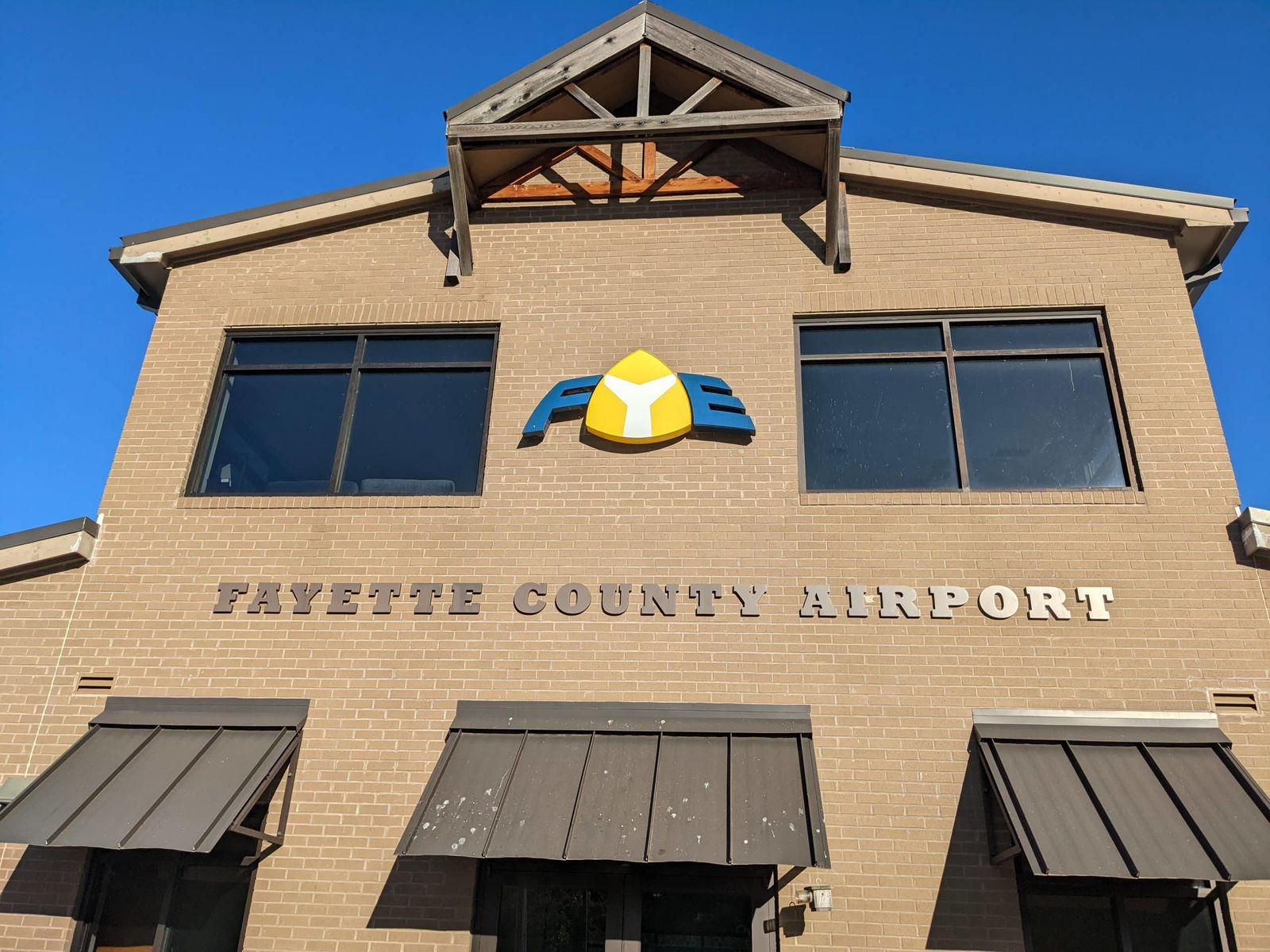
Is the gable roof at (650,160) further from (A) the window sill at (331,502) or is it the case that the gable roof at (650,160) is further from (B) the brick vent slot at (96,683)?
(B) the brick vent slot at (96,683)

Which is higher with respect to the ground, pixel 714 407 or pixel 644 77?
pixel 644 77

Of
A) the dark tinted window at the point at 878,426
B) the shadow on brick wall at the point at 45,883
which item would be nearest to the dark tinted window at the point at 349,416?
the dark tinted window at the point at 878,426

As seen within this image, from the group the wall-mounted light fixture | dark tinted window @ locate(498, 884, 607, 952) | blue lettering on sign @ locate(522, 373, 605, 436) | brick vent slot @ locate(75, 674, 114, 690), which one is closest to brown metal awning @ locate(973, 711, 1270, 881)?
the wall-mounted light fixture

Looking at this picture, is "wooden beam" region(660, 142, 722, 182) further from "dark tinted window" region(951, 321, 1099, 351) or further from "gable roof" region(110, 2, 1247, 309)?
"dark tinted window" region(951, 321, 1099, 351)

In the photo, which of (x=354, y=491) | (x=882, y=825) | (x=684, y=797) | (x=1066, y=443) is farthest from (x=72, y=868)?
(x=1066, y=443)

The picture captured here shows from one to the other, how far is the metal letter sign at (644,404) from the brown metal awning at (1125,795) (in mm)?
3395

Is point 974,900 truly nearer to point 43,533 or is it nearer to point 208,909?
point 208,909

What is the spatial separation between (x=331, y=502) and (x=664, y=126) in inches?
187

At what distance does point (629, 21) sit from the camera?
9453 millimetres

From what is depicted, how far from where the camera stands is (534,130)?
8992mm

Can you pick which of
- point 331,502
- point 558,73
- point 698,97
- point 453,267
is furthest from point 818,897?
point 558,73

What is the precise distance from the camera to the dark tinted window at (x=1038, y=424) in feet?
27.1

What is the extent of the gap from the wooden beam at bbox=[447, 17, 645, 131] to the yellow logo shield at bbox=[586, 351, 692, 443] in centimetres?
293

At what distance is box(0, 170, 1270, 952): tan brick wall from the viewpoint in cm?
714
